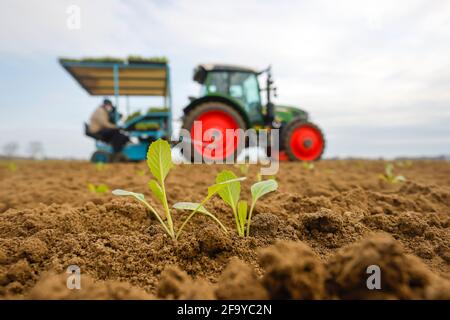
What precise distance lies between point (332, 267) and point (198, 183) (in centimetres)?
250

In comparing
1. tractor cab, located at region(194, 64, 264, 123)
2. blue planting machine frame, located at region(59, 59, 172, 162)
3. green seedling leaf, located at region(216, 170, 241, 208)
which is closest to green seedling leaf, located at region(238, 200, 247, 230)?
green seedling leaf, located at region(216, 170, 241, 208)

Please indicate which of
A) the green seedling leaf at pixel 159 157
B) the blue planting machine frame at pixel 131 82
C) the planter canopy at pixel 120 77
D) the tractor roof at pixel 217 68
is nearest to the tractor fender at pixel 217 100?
the tractor roof at pixel 217 68

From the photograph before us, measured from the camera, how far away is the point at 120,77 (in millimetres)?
8148

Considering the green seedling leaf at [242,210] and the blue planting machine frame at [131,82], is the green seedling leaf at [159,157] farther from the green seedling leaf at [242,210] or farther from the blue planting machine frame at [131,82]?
the blue planting machine frame at [131,82]

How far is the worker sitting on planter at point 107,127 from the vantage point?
7.21m

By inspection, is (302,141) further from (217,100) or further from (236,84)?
(217,100)

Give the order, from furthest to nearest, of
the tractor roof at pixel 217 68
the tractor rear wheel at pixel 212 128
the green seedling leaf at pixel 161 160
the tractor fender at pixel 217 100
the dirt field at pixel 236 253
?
the tractor roof at pixel 217 68 < the tractor fender at pixel 217 100 < the tractor rear wheel at pixel 212 128 < the green seedling leaf at pixel 161 160 < the dirt field at pixel 236 253

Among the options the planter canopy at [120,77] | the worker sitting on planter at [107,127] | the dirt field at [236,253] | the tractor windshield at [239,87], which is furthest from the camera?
the planter canopy at [120,77]

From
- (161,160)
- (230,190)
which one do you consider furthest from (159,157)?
(230,190)

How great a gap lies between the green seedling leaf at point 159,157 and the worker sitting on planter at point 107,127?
6130 mm

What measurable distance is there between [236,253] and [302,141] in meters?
5.73
